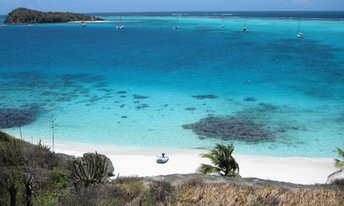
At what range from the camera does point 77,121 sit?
104 ft

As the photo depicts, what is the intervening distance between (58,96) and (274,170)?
2591 centimetres

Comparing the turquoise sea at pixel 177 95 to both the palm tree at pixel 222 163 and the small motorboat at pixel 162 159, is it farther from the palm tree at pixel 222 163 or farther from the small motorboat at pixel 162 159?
the palm tree at pixel 222 163

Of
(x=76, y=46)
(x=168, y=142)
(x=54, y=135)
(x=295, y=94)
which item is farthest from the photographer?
(x=76, y=46)

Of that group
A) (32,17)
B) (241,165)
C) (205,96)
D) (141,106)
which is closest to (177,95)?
(205,96)

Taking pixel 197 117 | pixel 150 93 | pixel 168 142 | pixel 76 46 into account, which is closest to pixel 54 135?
pixel 168 142

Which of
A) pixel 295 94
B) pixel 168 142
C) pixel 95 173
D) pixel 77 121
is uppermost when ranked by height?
pixel 295 94

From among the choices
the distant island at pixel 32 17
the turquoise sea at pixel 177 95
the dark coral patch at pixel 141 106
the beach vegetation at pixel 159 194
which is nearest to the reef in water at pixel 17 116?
the turquoise sea at pixel 177 95

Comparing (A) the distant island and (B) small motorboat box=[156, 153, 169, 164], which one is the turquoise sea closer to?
(B) small motorboat box=[156, 153, 169, 164]

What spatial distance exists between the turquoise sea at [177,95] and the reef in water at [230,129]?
0.61 metres

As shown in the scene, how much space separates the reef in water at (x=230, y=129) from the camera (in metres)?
26.8

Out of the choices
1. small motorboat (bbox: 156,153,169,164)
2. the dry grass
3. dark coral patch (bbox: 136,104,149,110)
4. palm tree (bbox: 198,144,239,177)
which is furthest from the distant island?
the dry grass

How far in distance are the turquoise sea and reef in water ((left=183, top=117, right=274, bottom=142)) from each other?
613 millimetres

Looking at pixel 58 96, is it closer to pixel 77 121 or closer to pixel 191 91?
pixel 77 121

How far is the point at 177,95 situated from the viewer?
39.4 metres
